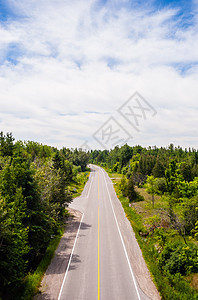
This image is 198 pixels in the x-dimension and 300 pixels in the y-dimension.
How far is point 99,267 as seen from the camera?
60.3 feet

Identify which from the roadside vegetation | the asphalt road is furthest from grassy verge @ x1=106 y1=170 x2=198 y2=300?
the asphalt road

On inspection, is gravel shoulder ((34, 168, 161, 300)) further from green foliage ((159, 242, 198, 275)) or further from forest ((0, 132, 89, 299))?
green foliage ((159, 242, 198, 275))

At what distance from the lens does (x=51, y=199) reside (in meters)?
26.6

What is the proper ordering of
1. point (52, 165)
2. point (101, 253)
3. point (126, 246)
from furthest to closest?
point (52, 165)
point (126, 246)
point (101, 253)

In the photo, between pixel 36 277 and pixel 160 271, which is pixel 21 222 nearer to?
pixel 36 277

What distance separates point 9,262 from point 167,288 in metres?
12.2

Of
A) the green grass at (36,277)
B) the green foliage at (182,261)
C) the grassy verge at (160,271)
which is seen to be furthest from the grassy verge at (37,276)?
the green foliage at (182,261)

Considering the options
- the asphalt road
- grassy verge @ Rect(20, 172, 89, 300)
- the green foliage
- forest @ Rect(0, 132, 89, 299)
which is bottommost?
the asphalt road

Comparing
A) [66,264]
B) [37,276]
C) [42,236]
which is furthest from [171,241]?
[37,276]

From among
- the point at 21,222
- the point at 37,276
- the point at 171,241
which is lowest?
the point at 37,276

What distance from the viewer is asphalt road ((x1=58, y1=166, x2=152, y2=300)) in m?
14.9

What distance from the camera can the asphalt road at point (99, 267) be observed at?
48.9 ft

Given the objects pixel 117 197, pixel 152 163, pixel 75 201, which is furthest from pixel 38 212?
pixel 152 163

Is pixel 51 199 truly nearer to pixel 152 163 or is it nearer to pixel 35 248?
pixel 35 248
